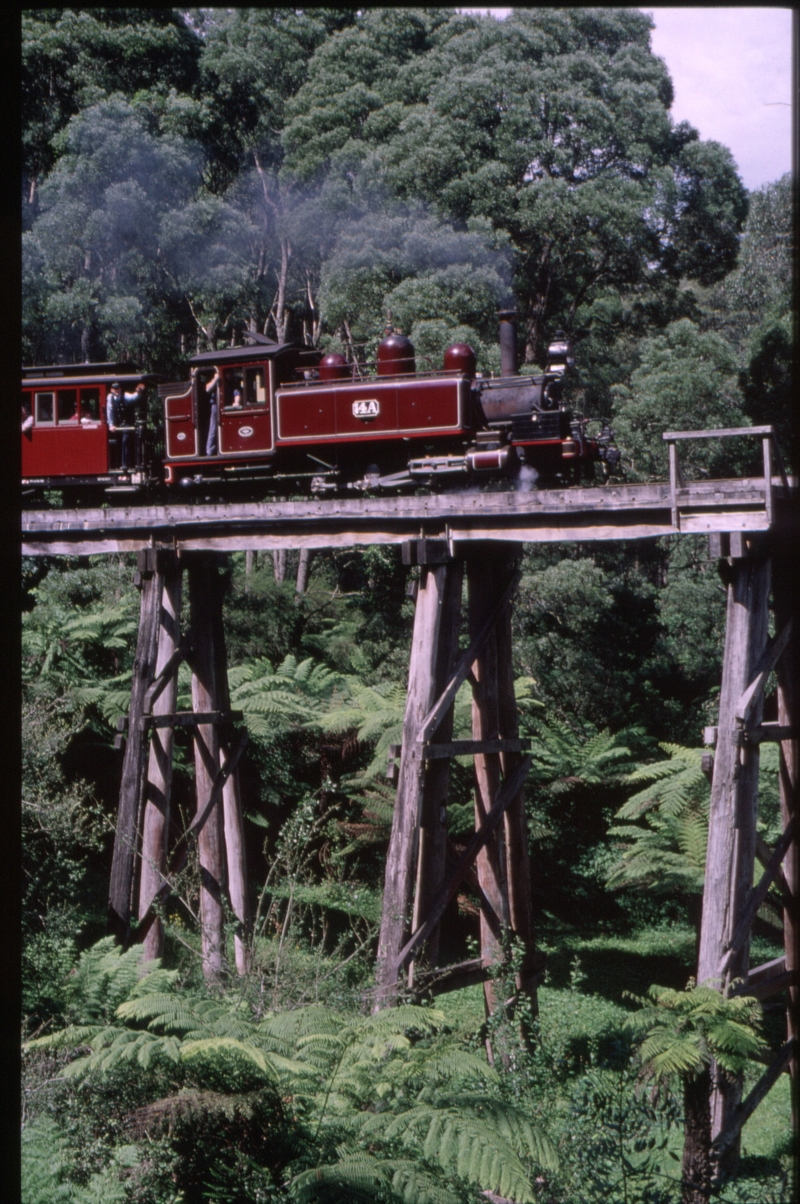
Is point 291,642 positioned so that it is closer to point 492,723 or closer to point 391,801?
point 391,801

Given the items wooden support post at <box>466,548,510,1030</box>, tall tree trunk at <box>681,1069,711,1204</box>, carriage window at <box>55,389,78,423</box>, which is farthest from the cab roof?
tall tree trunk at <box>681,1069,711,1204</box>

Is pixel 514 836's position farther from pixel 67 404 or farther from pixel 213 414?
pixel 67 404

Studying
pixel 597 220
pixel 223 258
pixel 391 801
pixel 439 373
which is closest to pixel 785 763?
pixel 439 373

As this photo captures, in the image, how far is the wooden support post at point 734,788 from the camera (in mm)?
7559

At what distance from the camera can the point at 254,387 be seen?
40.3ft

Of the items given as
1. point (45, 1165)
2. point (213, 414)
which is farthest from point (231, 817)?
point (45, 1165)

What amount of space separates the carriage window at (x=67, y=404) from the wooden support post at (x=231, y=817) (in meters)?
3.87

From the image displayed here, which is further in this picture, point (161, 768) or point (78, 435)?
point (78, 435)

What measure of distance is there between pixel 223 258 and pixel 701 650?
46.1 feet

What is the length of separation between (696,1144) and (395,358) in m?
8.31

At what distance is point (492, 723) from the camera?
9727mm

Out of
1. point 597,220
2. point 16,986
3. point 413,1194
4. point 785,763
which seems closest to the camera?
point 16,986

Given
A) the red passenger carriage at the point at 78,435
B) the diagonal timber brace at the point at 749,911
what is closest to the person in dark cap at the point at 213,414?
the red passenger carriage at the point at 78,435

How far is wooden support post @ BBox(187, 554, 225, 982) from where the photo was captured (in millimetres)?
10484
